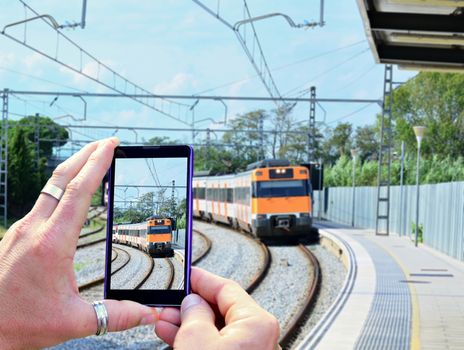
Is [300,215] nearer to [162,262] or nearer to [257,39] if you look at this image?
[257,39]

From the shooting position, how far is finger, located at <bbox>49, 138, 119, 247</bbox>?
5.35ft

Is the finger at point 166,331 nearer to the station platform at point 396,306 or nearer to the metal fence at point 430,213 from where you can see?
the station platform at point 396,306

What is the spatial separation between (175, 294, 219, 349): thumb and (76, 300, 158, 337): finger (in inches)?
3.3

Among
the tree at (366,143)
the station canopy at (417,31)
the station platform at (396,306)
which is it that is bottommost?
the station platform at (396,306)

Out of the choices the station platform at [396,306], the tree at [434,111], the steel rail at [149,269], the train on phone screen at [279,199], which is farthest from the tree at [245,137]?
the steel rail at [149,269]

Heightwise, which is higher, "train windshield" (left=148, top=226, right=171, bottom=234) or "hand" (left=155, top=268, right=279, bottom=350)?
"train windshield" (left=148, top=226, right=171, bottom=234)

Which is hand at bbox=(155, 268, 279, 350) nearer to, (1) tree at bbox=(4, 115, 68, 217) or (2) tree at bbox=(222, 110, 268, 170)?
(1) tree at bbox=(4, 115, 68, 217)

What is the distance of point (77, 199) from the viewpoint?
1650 mm

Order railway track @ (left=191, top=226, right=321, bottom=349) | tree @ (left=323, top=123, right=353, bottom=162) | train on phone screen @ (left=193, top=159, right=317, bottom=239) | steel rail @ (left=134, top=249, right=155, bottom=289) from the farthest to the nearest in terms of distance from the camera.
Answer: tree @ (left=323, top=123, right=353, bottom=162) < train on phone screen @ (left=193, top=159, right=317, bottom=239) < railway track @ (left=191, top=226, right=321, bottom=349) < steel rail @ (left=134, top=249, right=155, bottom=289)

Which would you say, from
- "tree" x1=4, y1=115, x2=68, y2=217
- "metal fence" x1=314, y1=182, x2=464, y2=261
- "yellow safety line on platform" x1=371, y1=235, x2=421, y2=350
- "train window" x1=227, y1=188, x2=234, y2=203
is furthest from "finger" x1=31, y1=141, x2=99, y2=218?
"tree" x1=4, y1=115, x2=68, y2=217

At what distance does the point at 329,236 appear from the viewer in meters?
25.6

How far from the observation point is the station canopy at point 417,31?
348 inches

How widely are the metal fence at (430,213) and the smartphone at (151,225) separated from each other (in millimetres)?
17944

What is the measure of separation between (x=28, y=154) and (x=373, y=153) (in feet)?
124
